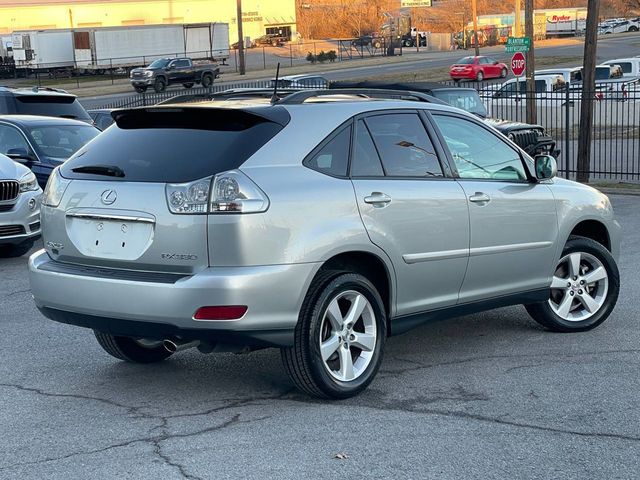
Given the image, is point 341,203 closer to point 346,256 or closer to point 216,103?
point 346,256

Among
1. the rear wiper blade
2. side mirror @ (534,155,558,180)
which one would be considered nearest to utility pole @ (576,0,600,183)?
side mirror @ (534,155,558,180)

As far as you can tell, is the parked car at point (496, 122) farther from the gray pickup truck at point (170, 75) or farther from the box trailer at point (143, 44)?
the box trailer at point (143, 44)

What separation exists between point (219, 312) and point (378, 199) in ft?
4.23

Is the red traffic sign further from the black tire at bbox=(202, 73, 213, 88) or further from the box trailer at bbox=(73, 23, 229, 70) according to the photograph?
the box trailer at bbox=(73, 23, 229, 70)

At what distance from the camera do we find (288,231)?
5715 mm

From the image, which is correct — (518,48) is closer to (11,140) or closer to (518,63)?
(518,63)

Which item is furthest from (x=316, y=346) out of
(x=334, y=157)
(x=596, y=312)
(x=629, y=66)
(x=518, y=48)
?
(x=629, y=66)

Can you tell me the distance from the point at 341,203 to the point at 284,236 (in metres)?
0.50

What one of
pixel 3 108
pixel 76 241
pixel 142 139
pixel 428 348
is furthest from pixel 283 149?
pixel 3 108

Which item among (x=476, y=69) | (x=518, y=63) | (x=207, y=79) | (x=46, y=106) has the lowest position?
(x=476, y=69)

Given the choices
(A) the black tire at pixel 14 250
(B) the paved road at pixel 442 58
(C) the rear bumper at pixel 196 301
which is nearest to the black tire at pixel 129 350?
(C) the rear bumper at pixel 196 301

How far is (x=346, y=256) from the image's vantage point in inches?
244

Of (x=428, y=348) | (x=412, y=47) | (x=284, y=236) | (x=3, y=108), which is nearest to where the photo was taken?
(x=284, y=236)

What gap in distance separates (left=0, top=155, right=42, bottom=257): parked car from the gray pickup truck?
39.4m
